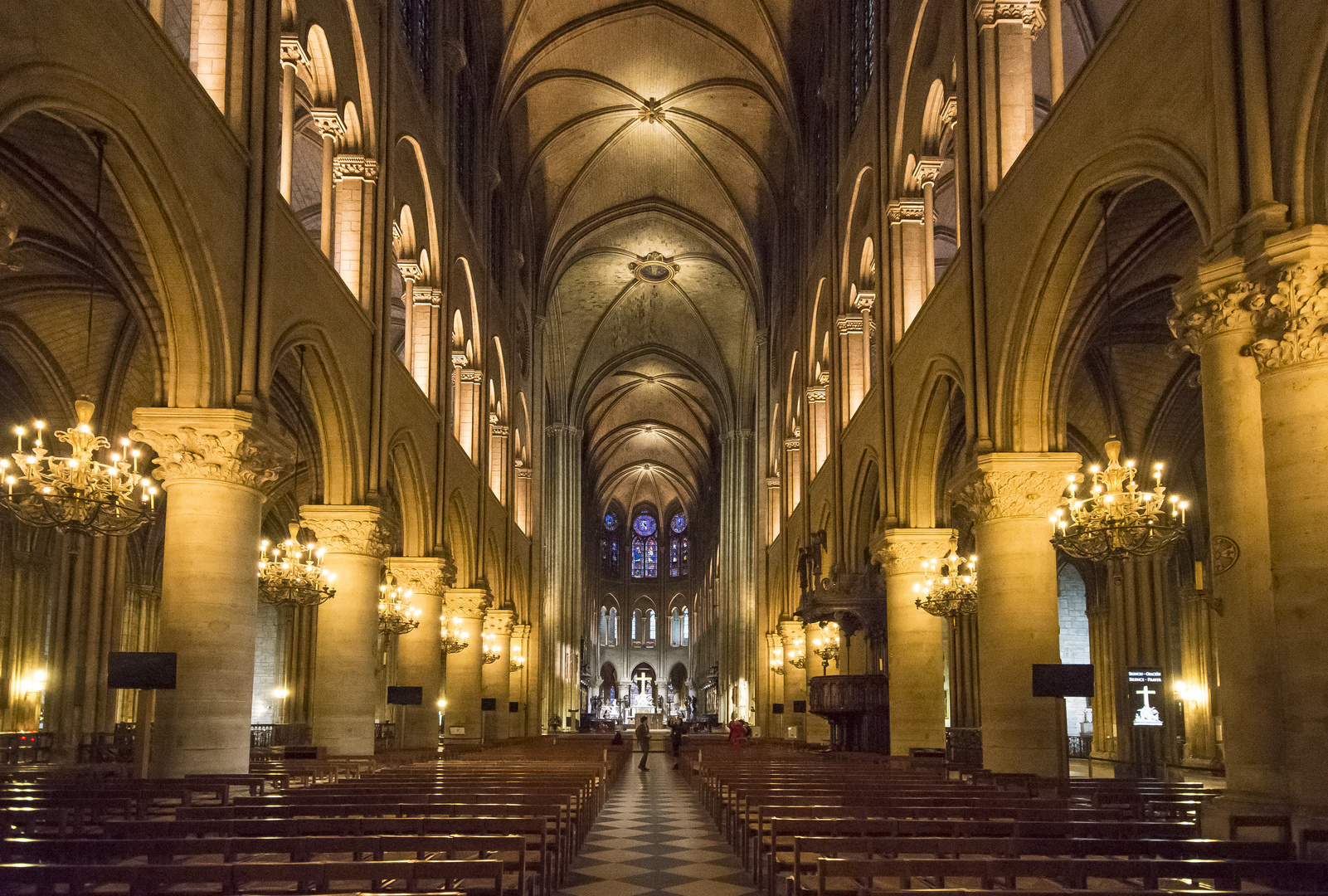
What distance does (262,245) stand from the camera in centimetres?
1402

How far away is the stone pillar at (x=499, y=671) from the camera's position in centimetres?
3459

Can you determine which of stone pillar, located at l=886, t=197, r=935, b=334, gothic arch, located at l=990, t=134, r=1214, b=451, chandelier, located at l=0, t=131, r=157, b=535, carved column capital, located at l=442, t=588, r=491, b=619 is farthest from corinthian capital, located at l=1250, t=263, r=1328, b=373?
carved column capital, located at l=442, t=588, r=491, b=619

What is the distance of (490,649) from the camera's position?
113 feet

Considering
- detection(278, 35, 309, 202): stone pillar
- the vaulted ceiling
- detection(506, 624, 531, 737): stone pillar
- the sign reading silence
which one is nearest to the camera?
the sign reading silence

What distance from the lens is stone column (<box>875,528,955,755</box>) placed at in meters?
20.1

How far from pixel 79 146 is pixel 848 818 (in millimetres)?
11279

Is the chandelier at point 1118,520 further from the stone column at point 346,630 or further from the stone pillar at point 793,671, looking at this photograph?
the stone pillar at point 793,671

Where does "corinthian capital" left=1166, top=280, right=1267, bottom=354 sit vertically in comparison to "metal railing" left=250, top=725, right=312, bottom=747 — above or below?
above

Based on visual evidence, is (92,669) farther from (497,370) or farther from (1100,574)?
(1100,574)

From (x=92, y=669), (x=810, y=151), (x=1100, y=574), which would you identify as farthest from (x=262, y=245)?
(x=1100, y=574)

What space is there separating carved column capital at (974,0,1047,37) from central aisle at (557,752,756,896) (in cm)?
1100

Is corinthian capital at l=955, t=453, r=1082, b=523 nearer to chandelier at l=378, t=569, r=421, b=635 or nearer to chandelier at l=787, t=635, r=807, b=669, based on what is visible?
chandelier at l=378, t=569, r=421, b=635

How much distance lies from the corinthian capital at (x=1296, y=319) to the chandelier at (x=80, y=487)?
9539mm

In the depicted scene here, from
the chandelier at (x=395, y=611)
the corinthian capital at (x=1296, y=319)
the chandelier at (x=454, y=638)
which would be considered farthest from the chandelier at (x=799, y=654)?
the corinthian capital at (x=1296, y=319)
